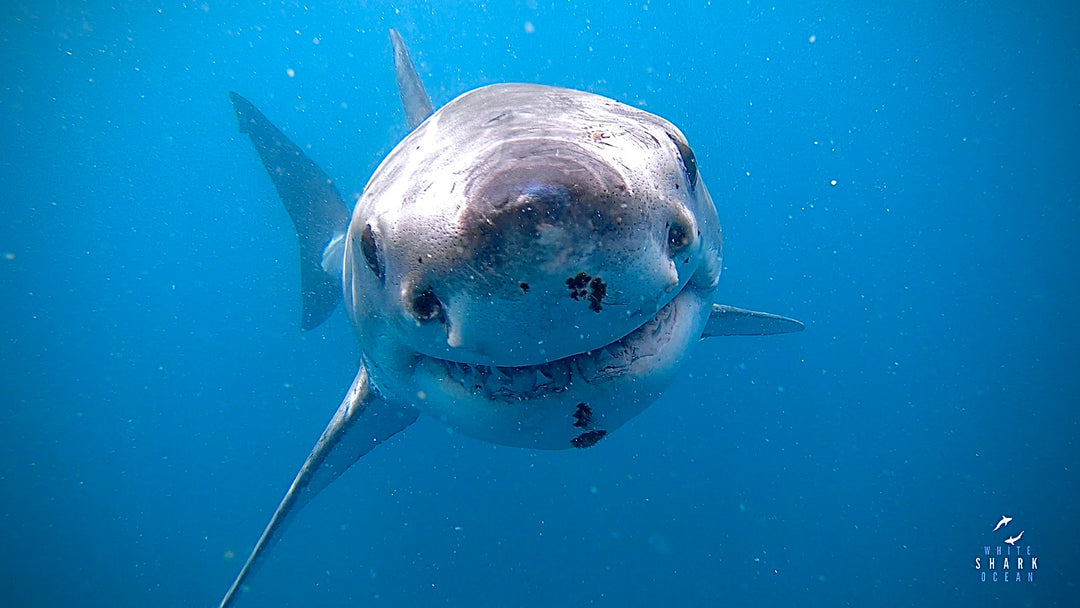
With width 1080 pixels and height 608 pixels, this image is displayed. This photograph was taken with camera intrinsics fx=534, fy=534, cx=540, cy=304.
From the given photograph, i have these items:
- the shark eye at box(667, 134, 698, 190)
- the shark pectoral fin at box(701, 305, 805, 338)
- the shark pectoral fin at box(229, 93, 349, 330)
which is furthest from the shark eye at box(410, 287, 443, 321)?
the shark pectoral fin at box(229, 93, 349, 330)

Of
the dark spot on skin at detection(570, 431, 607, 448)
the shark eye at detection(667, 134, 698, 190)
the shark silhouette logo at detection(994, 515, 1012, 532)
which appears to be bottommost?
the shark silhouette logo at detection(994, 515, 1012, 532)

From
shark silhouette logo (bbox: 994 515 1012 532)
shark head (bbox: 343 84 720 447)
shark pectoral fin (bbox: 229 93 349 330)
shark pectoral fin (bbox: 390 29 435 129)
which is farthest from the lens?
shark silhouette logo (bbox: 994 515 1012 532)

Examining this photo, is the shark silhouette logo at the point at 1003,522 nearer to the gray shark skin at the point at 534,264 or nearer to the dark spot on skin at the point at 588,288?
the gray shark skin at the point at 534,264

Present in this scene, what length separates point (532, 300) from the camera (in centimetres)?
130

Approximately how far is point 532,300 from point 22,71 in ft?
95.1

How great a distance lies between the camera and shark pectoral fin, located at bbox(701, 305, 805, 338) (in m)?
5.07

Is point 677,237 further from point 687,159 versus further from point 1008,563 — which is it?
point 1008,563

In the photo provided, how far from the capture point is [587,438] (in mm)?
2121

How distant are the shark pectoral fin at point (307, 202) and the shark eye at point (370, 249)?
19.7 ft

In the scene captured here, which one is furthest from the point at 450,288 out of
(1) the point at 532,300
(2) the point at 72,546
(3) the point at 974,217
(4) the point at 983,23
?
(3) the point at 974,217

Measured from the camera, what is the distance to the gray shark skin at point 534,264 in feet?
4.10

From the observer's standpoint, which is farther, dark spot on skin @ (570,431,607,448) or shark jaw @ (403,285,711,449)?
dark spot on skin @ (570,431,607,448)

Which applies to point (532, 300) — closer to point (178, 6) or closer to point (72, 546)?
point (178, 6)

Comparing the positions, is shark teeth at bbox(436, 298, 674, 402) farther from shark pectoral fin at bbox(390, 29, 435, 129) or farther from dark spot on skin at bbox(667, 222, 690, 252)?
shark pectoral fin at bbox(390, 29, 435, 129)
